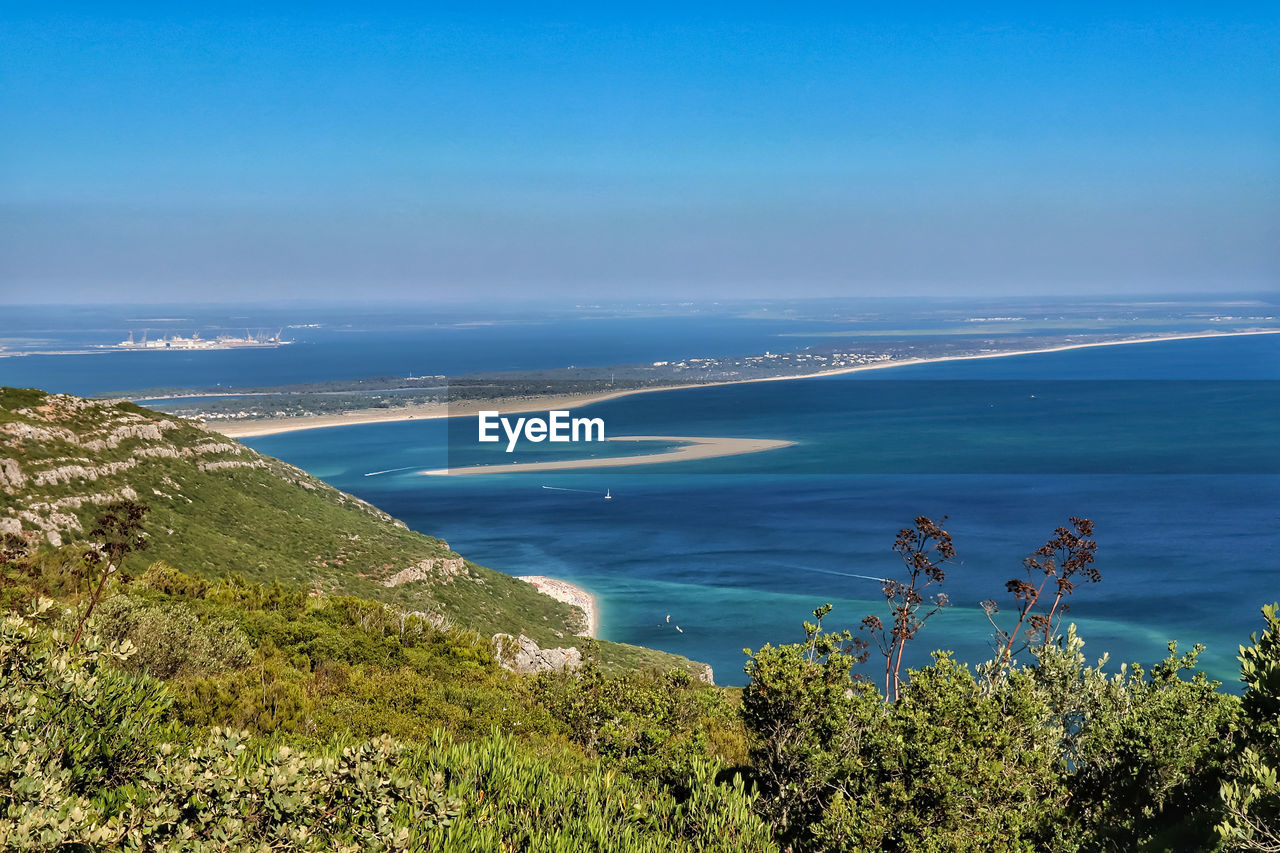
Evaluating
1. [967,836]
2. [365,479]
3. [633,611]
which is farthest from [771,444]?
[967,836]

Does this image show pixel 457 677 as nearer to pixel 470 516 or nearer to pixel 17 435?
pixel 17 435

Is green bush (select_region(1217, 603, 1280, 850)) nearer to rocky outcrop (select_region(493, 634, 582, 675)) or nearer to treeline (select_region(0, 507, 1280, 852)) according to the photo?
treeline (select_region(0, 507, 1280, 852))

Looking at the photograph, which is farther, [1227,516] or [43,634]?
[1227,516]

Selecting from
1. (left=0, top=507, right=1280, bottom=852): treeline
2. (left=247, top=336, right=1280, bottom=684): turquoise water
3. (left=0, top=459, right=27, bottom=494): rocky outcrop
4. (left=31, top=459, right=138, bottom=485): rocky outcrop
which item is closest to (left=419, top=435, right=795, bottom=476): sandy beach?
(left=247, top=336, right=1280, bottom=684): turquoise water

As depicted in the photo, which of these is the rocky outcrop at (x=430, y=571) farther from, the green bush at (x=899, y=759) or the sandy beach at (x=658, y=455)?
the sandy beach at (x=658, y=455)

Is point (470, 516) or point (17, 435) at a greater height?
point (17, 435)
